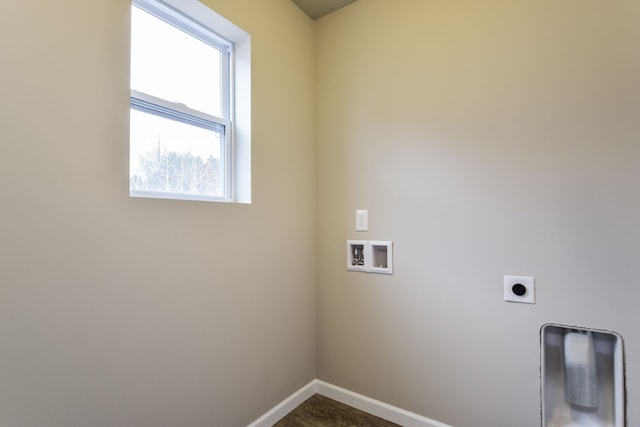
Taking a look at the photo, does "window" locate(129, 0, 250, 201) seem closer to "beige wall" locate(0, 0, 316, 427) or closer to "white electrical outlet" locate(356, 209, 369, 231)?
"beige wall" locate(0, 0, 316, 427)

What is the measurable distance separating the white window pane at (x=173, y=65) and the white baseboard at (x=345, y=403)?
5.81ft

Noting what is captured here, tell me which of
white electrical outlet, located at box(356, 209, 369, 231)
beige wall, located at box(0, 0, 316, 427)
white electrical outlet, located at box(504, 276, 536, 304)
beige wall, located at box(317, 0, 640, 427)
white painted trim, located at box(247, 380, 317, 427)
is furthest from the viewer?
white electrical outlet, located at box(356, 209, 369, 231)

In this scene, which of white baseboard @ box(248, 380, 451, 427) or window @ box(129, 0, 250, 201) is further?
white baseboard @ box(248, 380, 451, 427)

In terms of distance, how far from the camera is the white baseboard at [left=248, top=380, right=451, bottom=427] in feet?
5.76

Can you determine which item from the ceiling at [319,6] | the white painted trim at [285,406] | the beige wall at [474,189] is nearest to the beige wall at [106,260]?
the white painted trim at [285,406]

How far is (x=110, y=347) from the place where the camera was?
115 centimetres

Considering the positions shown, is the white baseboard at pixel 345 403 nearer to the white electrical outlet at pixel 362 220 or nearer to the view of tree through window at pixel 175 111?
the white electrical outlet at pixel 362 220

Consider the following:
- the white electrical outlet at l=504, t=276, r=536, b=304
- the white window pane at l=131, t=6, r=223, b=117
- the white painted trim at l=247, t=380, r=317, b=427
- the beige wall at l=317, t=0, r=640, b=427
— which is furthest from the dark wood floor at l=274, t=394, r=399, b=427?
the white window pane at l=131, t=6, r=223, b=117

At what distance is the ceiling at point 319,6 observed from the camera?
2.04 meters

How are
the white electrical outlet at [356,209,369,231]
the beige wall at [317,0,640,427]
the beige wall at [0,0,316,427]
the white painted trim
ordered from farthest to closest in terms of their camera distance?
the white electrical outlet at [356,209,369,231]
the white painted trim
the beige wall at [317,0,640,427]
the beige wall at [0,0,316,427]

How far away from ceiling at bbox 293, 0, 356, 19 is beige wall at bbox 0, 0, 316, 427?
1.14 ft

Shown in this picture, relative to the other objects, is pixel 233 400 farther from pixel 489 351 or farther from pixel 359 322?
pixel 489 351

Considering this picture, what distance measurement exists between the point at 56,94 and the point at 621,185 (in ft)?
7.20

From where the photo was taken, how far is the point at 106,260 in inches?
45.0
